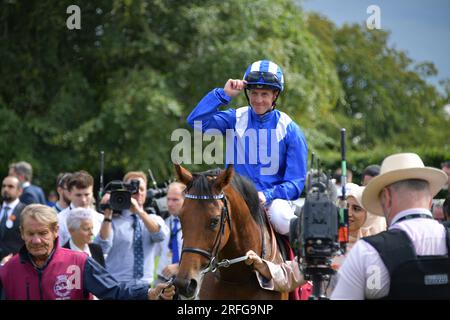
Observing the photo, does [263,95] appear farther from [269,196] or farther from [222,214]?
[222,214]

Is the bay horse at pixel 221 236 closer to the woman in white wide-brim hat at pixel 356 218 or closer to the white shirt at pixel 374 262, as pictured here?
the woman in white wide-brim hat at pixel 356 218

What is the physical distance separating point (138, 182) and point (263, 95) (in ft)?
9.80

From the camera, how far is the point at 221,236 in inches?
223

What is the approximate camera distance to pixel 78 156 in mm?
18922

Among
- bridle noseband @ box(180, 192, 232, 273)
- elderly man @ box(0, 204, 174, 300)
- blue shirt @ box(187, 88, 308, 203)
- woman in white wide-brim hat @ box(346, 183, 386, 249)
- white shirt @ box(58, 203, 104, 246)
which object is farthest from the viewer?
white shirt @ box(58, 203, 104, 246)

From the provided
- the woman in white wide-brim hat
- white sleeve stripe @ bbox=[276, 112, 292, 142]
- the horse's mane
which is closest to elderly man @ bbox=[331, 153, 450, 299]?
the horse's mane

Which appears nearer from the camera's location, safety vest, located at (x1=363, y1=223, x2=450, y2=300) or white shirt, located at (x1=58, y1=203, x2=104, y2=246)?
safety vest, located at (x1=363, y1=223, x2=450, y2=300)

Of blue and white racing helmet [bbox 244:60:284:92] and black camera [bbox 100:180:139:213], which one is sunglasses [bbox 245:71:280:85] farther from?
black camera [bbox 100:180:139:213]

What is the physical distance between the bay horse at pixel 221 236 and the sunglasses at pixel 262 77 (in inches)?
36.6

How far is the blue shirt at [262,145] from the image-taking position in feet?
21.6

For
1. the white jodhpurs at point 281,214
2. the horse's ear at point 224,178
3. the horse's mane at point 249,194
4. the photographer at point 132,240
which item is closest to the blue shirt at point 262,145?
the white jodhpurs at point 281,214

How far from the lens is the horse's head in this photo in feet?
17.5

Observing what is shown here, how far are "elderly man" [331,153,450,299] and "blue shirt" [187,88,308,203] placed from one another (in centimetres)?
247

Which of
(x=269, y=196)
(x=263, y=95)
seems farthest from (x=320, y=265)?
(x=263, y=95)
